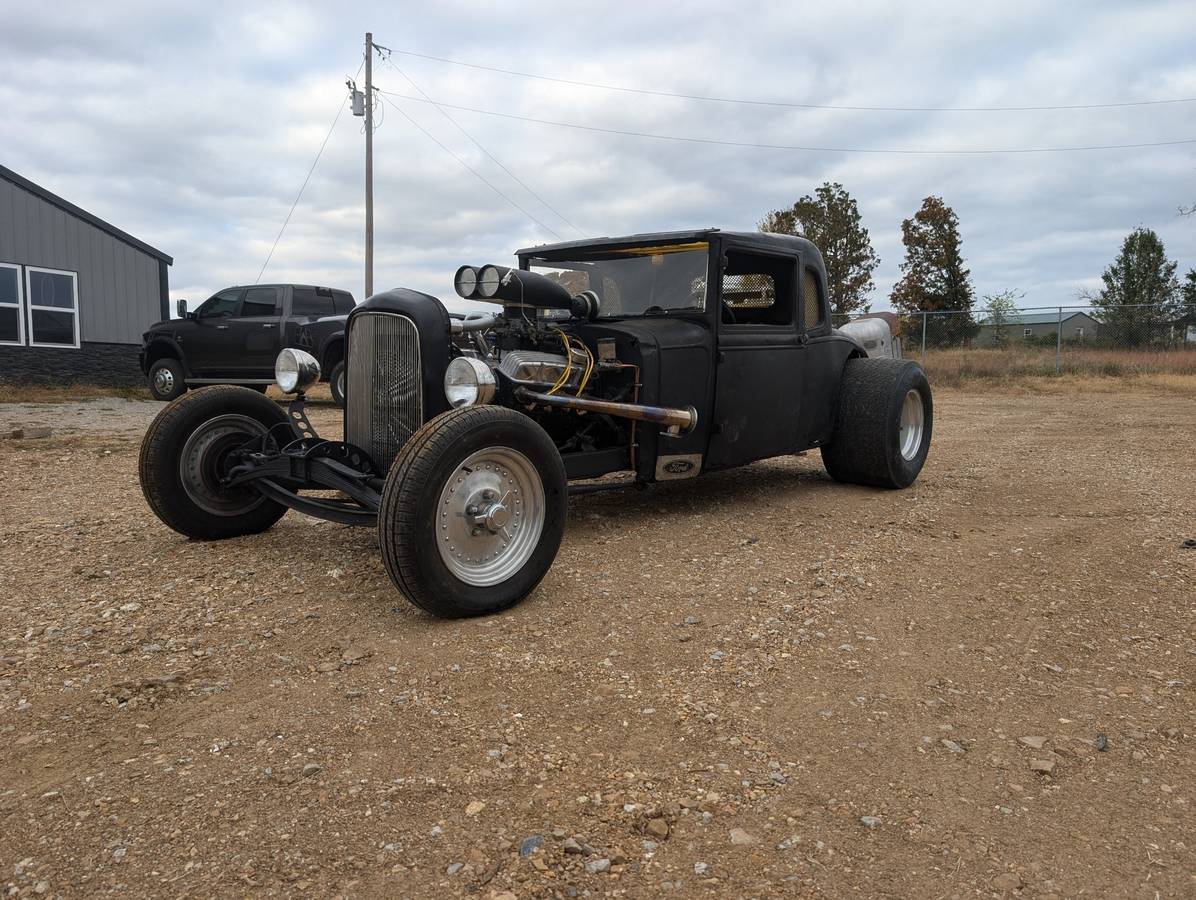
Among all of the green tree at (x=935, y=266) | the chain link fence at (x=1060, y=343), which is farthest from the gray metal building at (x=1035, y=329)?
the green tree at (x=935, y=266)

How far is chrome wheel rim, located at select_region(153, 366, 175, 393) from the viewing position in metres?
14.6

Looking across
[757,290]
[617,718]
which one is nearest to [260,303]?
[757,290]

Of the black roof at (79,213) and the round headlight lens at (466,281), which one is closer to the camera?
the round headlight lens at (466,281)

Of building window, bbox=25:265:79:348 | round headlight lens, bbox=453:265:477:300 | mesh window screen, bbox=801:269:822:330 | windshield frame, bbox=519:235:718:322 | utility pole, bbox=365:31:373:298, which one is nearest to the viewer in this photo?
round headlight lens, bbox=453:265:477:300

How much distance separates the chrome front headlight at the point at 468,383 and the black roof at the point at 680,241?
188 cm

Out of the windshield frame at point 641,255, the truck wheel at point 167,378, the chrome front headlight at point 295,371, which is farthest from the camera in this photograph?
the truck wheel at point 167,378

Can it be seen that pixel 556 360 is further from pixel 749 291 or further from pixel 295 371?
pixel 749 291

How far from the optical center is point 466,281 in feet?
14.9

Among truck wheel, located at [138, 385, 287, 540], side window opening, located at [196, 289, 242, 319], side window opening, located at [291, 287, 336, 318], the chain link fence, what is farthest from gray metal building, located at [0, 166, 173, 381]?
the chain link fence

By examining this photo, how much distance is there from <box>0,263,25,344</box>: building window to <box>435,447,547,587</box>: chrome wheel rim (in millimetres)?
16035

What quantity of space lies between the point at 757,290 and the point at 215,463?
3614 millimetres

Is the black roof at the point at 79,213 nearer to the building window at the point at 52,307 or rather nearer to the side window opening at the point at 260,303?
the building window at the point at 52,307

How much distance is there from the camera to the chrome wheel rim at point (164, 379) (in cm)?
1455

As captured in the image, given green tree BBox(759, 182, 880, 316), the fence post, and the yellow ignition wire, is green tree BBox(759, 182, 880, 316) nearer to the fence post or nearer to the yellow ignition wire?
the fence post
